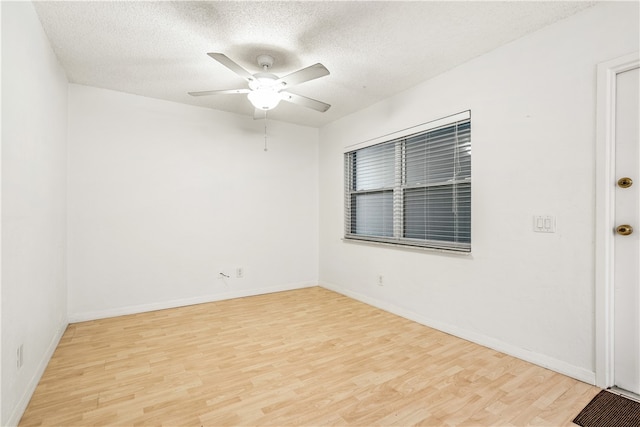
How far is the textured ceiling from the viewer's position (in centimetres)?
207

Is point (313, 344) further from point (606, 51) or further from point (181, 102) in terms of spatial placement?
point (181, 102)

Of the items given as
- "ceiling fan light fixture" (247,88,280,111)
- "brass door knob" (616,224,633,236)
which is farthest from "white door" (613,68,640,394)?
"ceiling fan light fixture" (247,88,280,111)

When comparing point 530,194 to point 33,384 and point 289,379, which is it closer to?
point 289,379

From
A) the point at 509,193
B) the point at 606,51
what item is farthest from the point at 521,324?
the point at 606,51

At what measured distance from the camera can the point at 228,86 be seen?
332 cm

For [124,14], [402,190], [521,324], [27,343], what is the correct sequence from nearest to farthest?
[27,343] → [124,14] → [521,324] → [402,190]

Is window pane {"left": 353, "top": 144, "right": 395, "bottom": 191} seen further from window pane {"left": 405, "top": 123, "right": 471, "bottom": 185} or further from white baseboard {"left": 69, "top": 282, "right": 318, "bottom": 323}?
white baseboard {"left": 69, "top": 282, "right": 318, "bottom": 323}

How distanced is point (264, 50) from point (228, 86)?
0.92 metres

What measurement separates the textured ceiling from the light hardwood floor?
8.15ft

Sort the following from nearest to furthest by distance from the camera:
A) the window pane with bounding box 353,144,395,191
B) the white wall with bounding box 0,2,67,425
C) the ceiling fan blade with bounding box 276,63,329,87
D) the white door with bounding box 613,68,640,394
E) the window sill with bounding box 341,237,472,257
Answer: the white wall with bounding box 0,2,67,425 < the white door with bounding box 613,68,640,394 < the ceiling fan blade with bounding box 276,63,329,87 < the window sill with bounding box 341,237,472,257 < the window pane with bounding box 353,144,395,191

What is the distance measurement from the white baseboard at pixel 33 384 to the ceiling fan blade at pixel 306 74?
255 cm

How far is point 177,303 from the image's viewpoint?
3795 millimetres

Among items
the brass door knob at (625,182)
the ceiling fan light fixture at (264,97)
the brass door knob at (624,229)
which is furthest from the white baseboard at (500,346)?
the ceiling fan light fixture at (264,97)

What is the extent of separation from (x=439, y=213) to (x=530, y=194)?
90 cm
